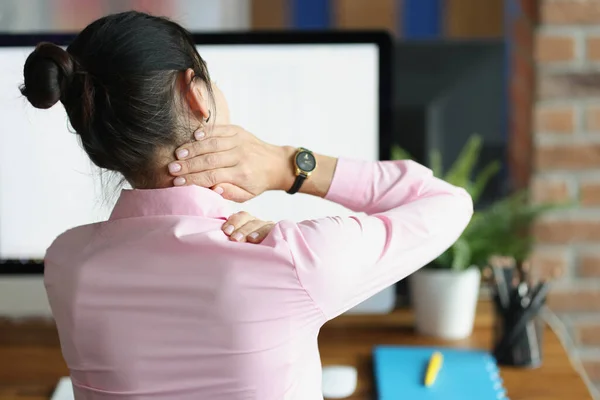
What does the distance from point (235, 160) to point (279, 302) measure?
8.5 inches

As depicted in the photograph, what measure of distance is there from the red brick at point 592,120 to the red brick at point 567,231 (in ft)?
0.61

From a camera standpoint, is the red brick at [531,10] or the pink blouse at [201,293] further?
the red brick at [531,10]

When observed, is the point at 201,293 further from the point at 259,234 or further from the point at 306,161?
the point at 306,161

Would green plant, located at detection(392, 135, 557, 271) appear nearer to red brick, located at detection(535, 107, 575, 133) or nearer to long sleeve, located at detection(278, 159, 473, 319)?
red brick, located at detection(535, 107, 575, 133)

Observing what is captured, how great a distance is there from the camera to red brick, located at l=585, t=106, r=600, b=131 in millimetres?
1573

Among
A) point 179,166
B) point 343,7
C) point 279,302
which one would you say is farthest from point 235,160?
point 343,7

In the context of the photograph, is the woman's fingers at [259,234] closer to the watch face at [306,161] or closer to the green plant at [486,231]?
the watch face at [306,161]

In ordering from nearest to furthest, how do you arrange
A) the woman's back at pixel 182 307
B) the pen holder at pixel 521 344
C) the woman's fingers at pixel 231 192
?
the woman's back at pixel 182 307, the woman's fingers at pixel 231 192, the pen holder at pixel 521 344

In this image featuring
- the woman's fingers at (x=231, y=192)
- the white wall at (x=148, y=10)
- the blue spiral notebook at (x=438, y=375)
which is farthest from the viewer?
the white wall at (x=148, y=10)

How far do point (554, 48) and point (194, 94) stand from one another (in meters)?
0.97

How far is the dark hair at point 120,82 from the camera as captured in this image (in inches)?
31.0

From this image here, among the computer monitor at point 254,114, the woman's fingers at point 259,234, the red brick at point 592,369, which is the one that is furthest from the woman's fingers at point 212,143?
the red brick at point 592,369

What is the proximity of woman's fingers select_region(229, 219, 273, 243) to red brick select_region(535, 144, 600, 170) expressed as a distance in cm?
92

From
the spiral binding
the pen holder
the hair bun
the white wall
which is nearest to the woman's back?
the hair bun
